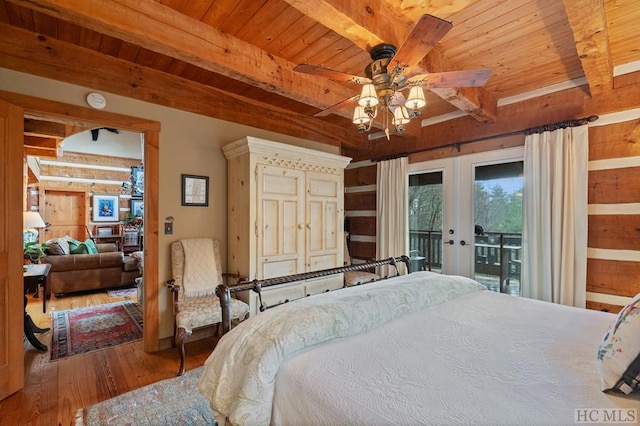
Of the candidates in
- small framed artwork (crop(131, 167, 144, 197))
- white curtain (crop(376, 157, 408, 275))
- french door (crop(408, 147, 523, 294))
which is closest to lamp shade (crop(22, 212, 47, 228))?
small framed artwork (crop(131, 167, 144, 197))

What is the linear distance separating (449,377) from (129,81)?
10.9 feet

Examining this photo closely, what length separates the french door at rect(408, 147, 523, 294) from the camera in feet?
10.8

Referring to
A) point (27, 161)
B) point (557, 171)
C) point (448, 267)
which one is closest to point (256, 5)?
point (557, 171)

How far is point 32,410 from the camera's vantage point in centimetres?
205

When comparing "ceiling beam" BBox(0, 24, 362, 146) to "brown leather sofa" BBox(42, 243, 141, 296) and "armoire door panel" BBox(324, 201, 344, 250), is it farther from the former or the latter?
"brown leather sofa" BBox(42, 243, 141, 296)

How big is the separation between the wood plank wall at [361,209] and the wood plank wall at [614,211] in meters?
2.50

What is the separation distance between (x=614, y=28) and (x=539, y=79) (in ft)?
2.51

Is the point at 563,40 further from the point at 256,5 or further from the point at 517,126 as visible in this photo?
the point at 256,5

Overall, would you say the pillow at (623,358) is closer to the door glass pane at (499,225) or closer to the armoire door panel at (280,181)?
the door glass pane at (499,225)

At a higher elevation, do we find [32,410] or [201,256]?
[201,256]

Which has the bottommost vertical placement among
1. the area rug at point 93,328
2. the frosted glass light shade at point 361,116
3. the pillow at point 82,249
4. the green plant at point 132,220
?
the area rug at point 93,328

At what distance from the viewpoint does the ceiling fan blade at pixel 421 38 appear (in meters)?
1.37

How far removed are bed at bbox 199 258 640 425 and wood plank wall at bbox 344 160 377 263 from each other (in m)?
2.94

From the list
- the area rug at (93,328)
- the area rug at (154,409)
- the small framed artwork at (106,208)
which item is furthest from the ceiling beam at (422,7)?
the small framed artwork at (106,208)
